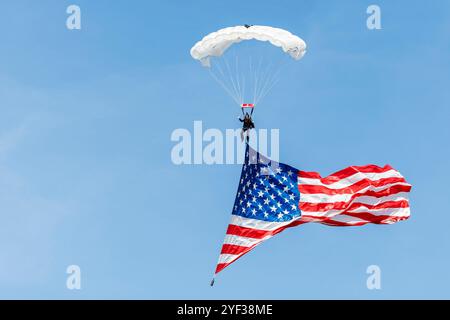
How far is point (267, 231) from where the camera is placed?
48219 millimetres

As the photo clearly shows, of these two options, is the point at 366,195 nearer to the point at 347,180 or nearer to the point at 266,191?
the point at 347,180

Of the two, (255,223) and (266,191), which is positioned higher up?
(266,191)

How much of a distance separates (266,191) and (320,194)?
3134 mm

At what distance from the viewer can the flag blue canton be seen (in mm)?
48875

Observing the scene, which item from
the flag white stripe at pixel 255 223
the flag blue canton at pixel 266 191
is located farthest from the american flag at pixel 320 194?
the flag white stripe at pixel 255 223

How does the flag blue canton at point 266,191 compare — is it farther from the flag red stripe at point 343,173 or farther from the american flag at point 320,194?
the flag red stripe at point 343,173

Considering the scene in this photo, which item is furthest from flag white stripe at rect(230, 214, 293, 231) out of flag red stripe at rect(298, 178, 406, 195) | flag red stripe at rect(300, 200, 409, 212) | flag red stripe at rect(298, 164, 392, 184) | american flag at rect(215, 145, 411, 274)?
flag red stripe at rect(298, 164, 392, 184)

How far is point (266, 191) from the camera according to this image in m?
49.8

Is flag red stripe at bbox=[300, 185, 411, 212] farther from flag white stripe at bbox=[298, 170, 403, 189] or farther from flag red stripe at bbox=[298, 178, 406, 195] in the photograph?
flag white stripe at bbox=[298, 170, 403, 189]

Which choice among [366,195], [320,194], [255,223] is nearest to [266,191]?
[255,223]

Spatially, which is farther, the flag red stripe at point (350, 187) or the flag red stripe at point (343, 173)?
the flag red stripe at point (343, 173)

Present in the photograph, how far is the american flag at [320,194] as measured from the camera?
49.2 meters
